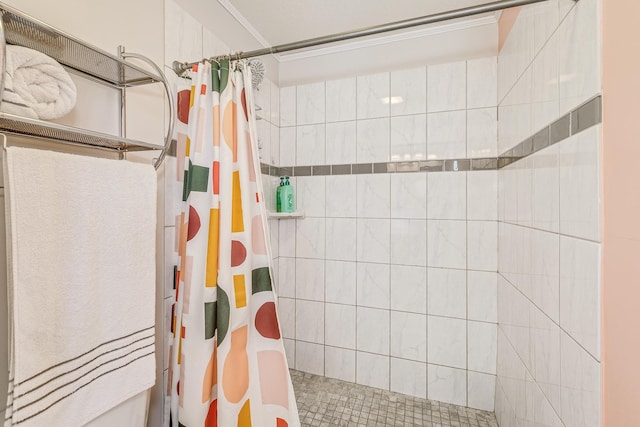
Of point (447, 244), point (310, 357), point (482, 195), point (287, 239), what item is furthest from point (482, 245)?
point (310, 357)

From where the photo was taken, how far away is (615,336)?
26.2 inches

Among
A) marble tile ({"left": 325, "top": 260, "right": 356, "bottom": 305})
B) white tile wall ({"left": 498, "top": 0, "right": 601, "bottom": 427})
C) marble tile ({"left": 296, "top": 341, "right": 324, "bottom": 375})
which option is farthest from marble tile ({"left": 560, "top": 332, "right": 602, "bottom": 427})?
marble tile ({"left": 296, "top": 341, "right": 324, "bottom": 375})

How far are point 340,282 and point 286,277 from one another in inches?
16.3

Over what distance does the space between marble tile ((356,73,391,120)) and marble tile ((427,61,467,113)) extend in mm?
261

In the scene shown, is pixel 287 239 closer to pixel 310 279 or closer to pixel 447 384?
pixel 310 279

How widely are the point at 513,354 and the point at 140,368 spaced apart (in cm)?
157

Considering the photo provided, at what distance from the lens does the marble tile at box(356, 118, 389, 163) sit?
1.87 metres

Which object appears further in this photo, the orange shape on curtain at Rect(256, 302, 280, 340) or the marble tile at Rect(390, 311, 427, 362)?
the marble tile at Rect(390, 311, 427, 362)

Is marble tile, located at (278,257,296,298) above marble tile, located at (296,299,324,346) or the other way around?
above

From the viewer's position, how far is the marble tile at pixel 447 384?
171 centimetres

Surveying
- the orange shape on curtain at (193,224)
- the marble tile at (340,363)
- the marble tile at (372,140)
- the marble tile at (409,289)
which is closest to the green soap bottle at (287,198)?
the marble tile at (372,140)

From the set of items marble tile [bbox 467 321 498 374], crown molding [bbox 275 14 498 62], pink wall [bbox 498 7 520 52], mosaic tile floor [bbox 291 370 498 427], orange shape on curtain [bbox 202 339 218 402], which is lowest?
mosaic tile floor [bbox 291 370 498 427]

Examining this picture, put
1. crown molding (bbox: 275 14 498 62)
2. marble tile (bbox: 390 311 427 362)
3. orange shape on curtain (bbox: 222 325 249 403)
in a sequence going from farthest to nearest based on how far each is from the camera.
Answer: marble tile (bbox: 390 311 427 362) → crown molding (bbox: 275 14 498 62) → orange shape on curtain (bbox: 222 325 249 403)

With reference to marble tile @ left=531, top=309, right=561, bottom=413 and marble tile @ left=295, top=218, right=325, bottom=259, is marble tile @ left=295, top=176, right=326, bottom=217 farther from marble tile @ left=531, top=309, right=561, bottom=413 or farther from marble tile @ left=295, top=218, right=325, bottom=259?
marble tile @ left=531, top=309, right=561, bottom=413
